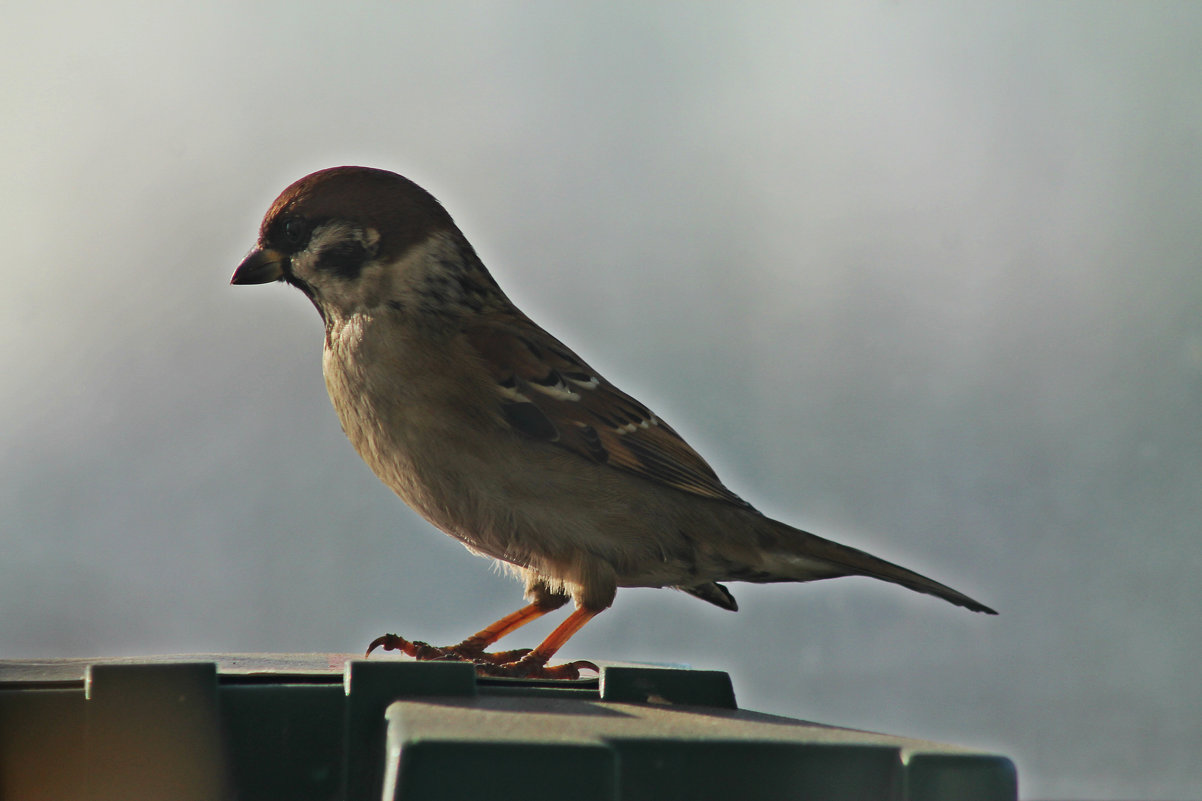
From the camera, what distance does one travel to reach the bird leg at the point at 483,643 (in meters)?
2.59

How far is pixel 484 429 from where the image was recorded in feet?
8.83

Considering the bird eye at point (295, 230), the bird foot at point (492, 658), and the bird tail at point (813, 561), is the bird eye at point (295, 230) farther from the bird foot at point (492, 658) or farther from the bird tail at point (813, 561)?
the bird tail at point (813, 561)

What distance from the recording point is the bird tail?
3016 millimetres

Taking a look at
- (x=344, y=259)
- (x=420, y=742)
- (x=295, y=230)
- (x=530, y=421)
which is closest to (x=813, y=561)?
(x=530, y=421)

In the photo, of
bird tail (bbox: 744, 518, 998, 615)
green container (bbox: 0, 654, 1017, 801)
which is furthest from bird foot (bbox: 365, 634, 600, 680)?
bird tail (bbox: 744, 518, 998, 615)

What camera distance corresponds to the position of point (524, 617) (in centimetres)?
285

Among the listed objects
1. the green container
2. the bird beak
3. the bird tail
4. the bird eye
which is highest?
the bird eye

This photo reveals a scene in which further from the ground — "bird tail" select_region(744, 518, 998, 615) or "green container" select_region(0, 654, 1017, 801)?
"bird tail" select_region(744, 518, 998, 615)

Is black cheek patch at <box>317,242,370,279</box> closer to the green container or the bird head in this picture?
the bird head

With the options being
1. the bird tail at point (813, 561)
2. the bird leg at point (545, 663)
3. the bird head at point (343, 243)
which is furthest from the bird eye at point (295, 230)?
the bird tail at point (813, 561)

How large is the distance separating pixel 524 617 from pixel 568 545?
0.26 meters

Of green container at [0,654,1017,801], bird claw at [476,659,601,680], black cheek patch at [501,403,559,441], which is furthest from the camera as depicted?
black cheek patch at [501,403,559,441]

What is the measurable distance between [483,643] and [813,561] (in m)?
0.98

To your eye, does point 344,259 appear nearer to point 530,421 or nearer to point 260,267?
point 260,267
